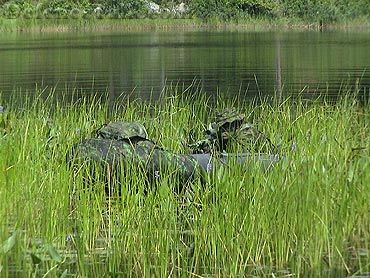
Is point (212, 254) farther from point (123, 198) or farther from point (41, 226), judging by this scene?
point (41, 226)

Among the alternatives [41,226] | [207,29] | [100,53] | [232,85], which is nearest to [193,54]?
[100,53]

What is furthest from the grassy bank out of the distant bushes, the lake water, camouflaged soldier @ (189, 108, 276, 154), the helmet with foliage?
the helmet with foliage

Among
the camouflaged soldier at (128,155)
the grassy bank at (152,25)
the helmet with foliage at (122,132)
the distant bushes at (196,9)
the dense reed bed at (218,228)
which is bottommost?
the dense reed bed at (218,228)

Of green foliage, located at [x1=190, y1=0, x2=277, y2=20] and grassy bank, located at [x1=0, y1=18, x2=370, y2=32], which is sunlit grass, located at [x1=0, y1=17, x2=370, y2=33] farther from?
green foliage, located at [x1=190, y1=0, x2=277, y2=20]

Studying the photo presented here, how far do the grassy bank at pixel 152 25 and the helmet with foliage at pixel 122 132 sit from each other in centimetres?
6694

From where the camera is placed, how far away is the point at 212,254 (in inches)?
229

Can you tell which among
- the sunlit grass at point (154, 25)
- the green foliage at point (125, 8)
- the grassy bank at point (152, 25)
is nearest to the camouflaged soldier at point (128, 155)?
the grassy bank at point (152, 25)

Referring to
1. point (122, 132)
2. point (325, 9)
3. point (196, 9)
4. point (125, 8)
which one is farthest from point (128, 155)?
point (125, 8)

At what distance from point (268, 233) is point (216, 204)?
0.43 meters

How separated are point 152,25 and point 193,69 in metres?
53.7

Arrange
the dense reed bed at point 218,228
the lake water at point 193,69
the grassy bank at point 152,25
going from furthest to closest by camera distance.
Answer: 1. the grassy bank at point 152,25
2. the lake water at point 193,69
3. the dense reed bed at point 218,228

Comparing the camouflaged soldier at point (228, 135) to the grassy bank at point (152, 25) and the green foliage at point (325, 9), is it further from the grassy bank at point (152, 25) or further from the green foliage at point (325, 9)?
the grassy bank at point (152, 25)

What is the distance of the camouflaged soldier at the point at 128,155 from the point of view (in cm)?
804

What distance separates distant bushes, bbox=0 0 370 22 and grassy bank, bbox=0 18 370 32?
1.19m
